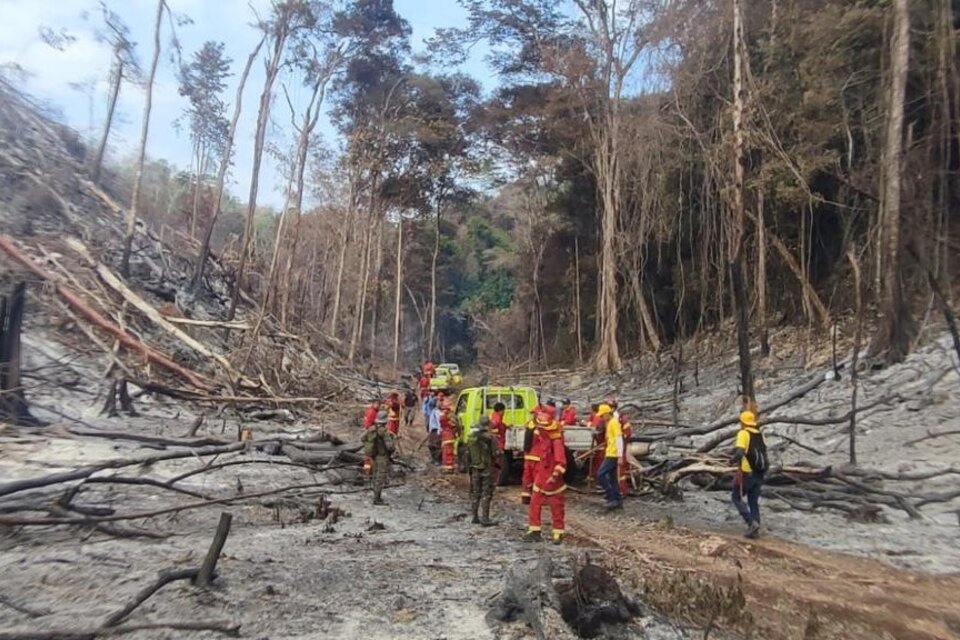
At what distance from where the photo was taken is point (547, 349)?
4988cm

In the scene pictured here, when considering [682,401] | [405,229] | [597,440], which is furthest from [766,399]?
[405,229]

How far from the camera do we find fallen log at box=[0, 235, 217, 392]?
17203 millimetres

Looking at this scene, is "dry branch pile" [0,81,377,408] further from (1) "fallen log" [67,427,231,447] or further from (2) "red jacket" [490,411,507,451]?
(2) "red jacket" [490,411,507,451]

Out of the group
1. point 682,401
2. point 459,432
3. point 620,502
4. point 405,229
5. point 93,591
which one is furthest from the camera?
point 405,229

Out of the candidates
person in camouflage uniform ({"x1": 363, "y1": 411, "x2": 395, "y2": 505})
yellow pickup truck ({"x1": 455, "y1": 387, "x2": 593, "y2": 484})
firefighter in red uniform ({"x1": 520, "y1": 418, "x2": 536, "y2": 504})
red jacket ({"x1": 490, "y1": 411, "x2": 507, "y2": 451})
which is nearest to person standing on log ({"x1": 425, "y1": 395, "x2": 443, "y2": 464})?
yellow pickup truck ({"x1": 455, "y1": 387, "x2": 593, "y2": 484})

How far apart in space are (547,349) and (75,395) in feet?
120

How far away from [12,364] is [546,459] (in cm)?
876

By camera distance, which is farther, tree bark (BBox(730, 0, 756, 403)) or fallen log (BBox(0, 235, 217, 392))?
fallen log (BBox(0, 235, 217, 392))

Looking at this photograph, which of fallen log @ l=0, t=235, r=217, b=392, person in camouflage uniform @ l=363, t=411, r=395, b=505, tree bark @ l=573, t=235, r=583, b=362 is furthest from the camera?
tree bark @ l=573, t=235, r=583, b=362

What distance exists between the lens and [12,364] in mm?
12555

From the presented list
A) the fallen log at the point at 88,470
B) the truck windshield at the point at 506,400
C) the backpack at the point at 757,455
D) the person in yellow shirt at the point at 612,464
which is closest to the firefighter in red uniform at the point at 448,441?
the truck windshield at the point at 506,400

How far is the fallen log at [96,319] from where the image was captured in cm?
1720

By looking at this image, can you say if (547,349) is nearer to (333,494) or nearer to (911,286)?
(911,286)

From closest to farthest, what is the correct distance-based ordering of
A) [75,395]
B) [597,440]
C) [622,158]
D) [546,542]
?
[546,542], [597,440], [75,395], [622,158]
